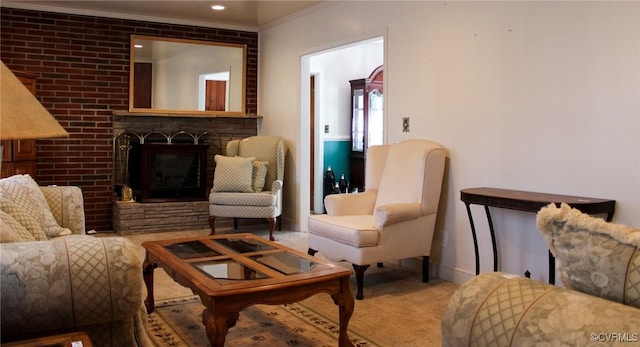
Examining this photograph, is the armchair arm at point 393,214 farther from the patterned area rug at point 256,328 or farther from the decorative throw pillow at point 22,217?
the decorative throw pillow at point 22,217

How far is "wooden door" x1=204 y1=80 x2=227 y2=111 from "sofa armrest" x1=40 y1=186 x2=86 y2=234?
320 cm

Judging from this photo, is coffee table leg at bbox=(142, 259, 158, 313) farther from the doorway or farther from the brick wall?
the doorway

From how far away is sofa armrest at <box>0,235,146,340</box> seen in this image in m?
1.50

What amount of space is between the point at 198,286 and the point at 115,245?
2.07ft

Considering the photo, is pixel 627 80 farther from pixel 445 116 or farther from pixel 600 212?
pixel 445 116

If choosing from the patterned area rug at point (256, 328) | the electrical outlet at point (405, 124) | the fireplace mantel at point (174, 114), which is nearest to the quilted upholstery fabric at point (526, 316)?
the patterned area rug at point (256, 328)

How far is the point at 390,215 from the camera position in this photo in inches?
137

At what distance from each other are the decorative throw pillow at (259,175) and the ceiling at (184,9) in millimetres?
1646

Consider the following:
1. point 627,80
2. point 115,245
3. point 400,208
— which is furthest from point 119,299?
point 627,80

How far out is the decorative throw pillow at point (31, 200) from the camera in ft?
8.37

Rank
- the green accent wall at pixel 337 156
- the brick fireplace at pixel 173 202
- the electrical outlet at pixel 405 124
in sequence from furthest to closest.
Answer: the green accent wall at pixel 337 156, the brick fireplace at pixel 173 202, the electrical outlet at pixel 405 124

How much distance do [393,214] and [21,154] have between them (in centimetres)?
374

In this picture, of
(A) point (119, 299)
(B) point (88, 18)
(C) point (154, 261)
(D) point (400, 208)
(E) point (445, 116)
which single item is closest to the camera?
(A) point (119, 299)

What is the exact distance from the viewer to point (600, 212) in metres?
2.74
